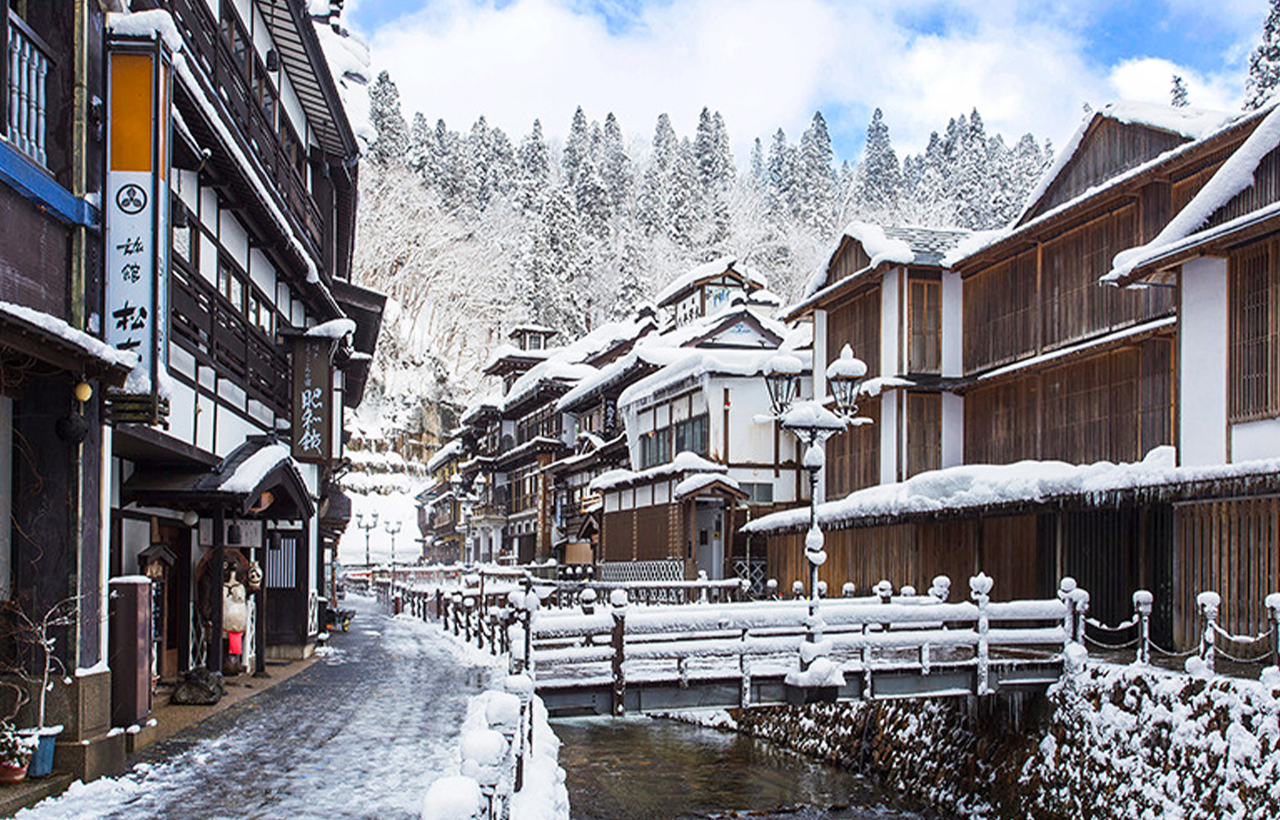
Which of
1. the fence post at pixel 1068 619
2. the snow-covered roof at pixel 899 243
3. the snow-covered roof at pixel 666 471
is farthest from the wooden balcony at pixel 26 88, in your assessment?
the snow-covered roof at pixel 666 471

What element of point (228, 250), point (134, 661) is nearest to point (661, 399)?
point (228, 250)

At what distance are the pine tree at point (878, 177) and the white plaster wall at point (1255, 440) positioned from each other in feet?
282

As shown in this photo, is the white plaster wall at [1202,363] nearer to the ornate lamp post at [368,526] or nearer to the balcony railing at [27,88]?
the balcony railing at [27,88]

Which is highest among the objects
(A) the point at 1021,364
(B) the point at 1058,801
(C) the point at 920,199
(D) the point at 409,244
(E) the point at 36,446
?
(C) the point at 920,199

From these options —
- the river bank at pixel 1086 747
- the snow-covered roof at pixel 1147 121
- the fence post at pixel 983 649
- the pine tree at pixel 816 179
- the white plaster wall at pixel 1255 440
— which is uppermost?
the pine tree at pixel 816 179

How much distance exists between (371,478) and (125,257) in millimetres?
76266

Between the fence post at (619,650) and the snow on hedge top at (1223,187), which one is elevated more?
the snow on hedge top at (1223,187)

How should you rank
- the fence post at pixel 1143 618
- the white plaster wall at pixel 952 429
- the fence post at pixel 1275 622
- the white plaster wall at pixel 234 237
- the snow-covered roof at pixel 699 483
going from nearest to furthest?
1. the fence post at pixel 1275 622
2. the fence post at pixel 1143 618
3. the white plaster wall at pixel 234 237
4. the white plaster wall at pixel 952 429
5. the snow-covered roof at pixel 699 483

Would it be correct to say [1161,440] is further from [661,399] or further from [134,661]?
[661,399]

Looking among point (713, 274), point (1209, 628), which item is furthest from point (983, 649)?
point (713, 274)

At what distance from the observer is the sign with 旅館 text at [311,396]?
71.8 ft

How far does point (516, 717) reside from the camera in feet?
29.0

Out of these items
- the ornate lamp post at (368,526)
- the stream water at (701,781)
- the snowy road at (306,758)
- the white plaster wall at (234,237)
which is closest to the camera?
the snowy road at (306,758)

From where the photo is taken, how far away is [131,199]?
11.7 meters
